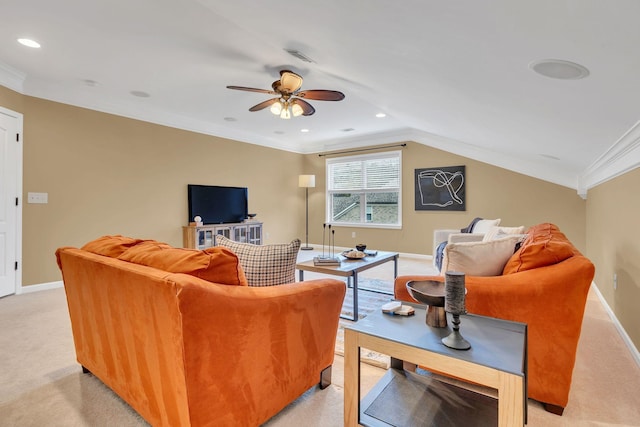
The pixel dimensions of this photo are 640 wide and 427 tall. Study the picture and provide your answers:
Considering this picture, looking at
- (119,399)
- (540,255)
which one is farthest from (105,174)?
(540,255)

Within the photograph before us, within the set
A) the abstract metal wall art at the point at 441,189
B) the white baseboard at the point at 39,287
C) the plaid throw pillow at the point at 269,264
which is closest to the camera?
the plaid throw pillow at the point at 269,264

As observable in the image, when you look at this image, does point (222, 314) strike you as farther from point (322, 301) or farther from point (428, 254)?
point (428, 254)

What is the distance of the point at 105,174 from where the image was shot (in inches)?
168

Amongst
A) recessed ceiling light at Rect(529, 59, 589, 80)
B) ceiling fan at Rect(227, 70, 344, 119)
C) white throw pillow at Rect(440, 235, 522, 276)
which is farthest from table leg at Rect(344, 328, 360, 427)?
ceiling fan at Rect(227, 70, 344, 119)

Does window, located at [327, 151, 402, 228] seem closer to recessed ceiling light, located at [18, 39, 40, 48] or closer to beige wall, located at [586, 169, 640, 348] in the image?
beige wall, located at [586, 169, 640, 348]

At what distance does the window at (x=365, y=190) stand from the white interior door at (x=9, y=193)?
5.12m

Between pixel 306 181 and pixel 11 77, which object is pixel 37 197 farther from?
pixel 306 181

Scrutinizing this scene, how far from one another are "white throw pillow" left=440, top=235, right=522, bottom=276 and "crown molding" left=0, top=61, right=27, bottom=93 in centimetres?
459

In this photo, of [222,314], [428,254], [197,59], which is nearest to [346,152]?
[428,254]

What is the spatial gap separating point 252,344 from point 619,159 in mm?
3040

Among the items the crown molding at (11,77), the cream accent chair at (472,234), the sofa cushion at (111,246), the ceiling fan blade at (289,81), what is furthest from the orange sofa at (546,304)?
the crown molding at (11,77)

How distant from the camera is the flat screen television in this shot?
206 inches

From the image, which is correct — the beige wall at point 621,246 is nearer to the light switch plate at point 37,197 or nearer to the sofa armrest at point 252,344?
the sofa armrest at point 252,344

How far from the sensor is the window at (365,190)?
6312mm
